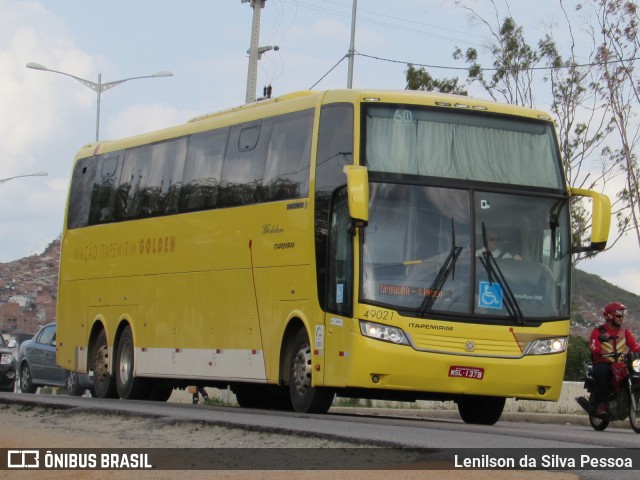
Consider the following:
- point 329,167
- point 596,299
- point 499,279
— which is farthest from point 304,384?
point 596,299

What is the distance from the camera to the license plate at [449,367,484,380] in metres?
18.1

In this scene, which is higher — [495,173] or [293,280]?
[495,173]

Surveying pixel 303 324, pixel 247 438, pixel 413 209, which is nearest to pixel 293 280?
pixel 303 324

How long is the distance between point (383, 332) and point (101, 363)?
9.37 metres

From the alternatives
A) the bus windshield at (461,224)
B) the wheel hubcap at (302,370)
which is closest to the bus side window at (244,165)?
the wheel hubcap at (302,370)

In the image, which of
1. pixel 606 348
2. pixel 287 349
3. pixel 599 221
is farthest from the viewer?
pixel 606 348

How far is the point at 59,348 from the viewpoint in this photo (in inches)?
1113

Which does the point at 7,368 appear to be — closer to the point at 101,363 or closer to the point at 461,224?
the point at 101,363

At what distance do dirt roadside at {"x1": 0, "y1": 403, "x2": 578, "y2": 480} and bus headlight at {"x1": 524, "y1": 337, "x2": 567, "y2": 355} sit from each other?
5.00 metres

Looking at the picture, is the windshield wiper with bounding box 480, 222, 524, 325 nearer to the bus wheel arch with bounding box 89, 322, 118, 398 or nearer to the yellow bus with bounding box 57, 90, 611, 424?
the yellow bus with bounding box 57, 90, 611, 424

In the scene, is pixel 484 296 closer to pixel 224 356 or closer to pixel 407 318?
pixel 407 318

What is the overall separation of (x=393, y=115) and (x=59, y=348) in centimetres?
1149

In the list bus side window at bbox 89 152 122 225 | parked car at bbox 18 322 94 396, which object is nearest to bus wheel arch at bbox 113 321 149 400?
bus side window at bbox 89 152 122 225

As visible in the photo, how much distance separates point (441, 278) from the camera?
1817 cm
